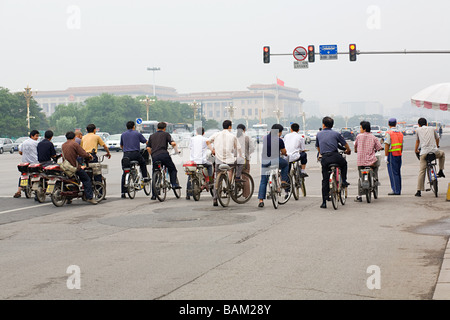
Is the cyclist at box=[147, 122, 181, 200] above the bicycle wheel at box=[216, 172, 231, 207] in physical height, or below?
above

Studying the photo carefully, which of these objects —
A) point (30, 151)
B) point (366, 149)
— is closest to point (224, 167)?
point (366, 149)

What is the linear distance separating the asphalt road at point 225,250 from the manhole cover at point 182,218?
0.06ft

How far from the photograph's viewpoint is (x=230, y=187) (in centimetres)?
1405

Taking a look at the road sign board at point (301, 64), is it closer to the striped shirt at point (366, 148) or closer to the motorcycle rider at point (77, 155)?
the striped shirt at point (366, 148)

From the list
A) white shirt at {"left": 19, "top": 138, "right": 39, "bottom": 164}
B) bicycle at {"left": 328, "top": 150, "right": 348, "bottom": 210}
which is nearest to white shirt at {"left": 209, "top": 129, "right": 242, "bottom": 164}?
bicycle at {"left": 328, "top": 150, "right": 348, "bottom": 210}

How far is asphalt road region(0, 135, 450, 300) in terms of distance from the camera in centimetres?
654

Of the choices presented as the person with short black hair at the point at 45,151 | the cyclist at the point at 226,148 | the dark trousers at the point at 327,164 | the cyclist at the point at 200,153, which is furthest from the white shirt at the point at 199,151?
the person with short black hair at the point at 45,151

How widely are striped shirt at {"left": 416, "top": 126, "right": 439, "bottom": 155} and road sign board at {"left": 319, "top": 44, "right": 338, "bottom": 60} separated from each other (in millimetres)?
21457

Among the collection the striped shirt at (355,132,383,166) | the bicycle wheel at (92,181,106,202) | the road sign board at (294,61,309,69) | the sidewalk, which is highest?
the road sign board at (294,61,309,69)

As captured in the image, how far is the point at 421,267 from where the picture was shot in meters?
7.54

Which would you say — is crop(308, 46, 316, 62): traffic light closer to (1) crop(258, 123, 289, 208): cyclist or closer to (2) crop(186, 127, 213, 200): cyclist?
(2) crop(186, 127, 213, 200): cyclist

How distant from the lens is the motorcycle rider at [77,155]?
15047 millimetres

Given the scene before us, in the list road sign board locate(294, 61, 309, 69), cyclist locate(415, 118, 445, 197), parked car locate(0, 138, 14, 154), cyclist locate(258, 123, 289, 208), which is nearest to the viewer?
cyclist locate(258, 123, 289, 208)

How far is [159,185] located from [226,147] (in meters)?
2.09
